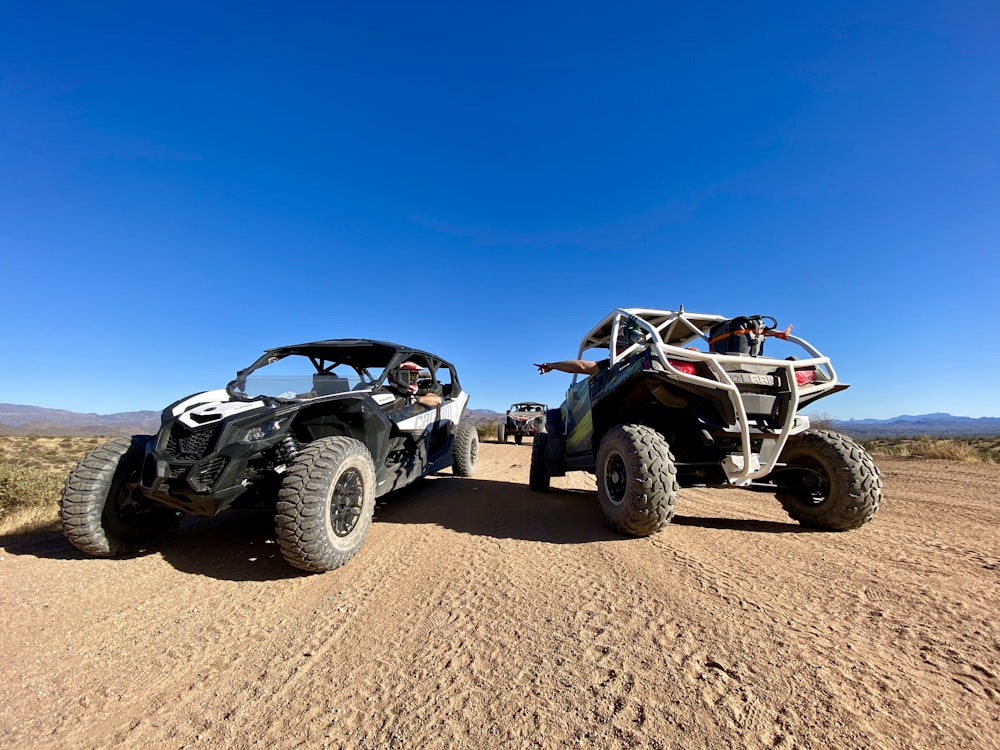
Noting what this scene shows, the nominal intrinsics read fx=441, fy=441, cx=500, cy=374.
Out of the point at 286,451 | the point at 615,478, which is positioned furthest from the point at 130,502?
the point at 615,478

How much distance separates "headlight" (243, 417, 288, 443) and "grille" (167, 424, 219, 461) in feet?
0.76

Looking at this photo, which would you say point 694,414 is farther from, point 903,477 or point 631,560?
point 903,477

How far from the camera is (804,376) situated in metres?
4.02

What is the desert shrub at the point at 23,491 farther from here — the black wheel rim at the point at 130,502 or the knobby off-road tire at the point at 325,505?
the knobby off-road tire at the point at 325,505

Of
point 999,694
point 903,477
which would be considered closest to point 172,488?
point 999,694

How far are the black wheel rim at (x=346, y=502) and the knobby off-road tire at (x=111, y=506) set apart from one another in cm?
163

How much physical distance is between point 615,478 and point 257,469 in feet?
9.91

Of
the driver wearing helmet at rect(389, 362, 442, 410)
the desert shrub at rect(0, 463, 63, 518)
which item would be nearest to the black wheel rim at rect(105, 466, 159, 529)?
the driver wearing helmet at rect(389, 362, 442, 410)

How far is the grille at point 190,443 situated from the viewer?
3322 millimetres

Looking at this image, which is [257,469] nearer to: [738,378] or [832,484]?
[738,378]

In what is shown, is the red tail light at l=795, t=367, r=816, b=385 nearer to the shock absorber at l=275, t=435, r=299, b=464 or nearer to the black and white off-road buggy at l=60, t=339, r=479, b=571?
the black and white off-road buggy at l=60, t=339, r=479, b=571

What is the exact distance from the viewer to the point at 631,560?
10.3ft

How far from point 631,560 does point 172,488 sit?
131 inches

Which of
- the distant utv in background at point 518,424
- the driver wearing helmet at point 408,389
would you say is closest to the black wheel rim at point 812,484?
the driver wearing helmet at point 408,389
